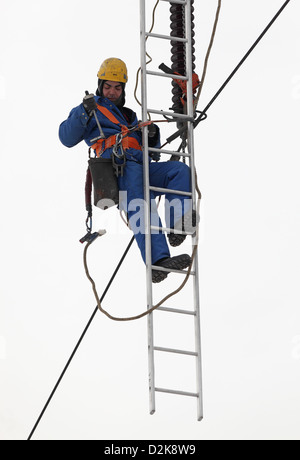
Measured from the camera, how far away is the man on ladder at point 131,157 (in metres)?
11.5

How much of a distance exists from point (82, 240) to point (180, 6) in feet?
8.30

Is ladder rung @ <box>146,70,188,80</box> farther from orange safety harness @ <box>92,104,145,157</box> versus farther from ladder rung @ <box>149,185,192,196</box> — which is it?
ladder rung @ <box>149,185,192,196</box>

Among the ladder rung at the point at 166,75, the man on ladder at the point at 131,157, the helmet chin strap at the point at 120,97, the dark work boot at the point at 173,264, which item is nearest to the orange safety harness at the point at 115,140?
the man on ladder at the point at 131,157

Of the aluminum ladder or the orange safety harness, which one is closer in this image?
the aluminum ladder

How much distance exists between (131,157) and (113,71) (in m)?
1.03

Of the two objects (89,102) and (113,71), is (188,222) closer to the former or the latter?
(89,102)

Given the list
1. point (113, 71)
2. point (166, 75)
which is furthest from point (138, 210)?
point (113, 71)

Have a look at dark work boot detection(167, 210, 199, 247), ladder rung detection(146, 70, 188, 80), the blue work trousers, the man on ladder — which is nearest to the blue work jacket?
the man on ladder

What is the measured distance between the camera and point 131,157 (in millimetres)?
11898

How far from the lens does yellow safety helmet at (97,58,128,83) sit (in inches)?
487

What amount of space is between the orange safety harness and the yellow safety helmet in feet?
1.25

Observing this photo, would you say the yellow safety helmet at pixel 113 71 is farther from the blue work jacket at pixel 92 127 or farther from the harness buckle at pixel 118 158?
the harness buckle at pixel 118 158

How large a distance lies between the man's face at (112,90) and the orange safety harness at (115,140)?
255mm

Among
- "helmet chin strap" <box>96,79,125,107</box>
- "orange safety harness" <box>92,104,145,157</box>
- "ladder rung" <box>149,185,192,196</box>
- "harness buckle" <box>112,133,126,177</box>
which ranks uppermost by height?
"helmet chin strap" <box>96,79,125,107</box>
